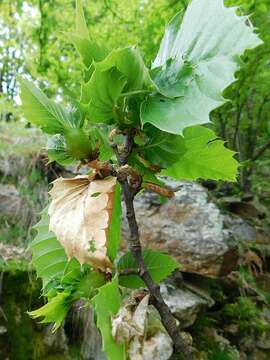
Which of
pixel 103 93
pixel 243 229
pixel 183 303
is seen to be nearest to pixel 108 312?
pixel 103 93

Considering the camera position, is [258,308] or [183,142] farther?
[258,308]

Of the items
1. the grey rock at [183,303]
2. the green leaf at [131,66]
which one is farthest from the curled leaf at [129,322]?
the grey rock at [183,303]

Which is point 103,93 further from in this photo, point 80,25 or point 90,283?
point 90,283

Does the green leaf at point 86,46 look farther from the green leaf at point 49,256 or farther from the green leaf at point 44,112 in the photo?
the green leaf at point 49,256

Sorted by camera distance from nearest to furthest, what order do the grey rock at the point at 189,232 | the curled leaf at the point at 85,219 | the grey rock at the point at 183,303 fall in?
the curled leaf at the point at 85,219, the grey rock at the point at 183,303, the grey rock at the point at 189,232

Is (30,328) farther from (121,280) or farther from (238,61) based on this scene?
(238,61)

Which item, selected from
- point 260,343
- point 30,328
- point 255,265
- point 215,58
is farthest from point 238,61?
point 255,265
